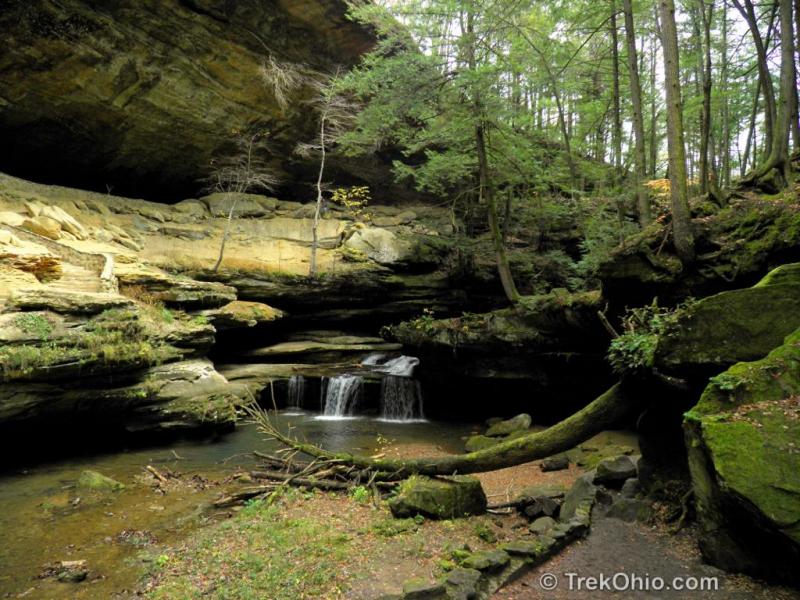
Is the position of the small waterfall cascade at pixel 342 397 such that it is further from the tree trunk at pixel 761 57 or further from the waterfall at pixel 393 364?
the tree trunk at pixel 761 57

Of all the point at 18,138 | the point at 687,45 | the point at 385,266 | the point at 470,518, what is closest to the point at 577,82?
the point at 687,45

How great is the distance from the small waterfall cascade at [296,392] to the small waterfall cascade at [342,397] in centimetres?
103

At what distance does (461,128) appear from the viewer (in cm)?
1393

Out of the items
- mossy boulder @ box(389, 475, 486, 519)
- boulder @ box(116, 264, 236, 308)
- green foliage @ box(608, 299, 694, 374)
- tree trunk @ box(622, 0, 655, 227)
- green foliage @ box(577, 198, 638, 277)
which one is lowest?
mossy boulder @ box(389, 475, 486, 519)

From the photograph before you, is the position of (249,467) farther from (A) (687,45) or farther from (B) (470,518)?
(A) (687,45)

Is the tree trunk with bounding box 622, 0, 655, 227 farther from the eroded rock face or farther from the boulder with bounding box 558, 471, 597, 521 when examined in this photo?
the eroded rock face

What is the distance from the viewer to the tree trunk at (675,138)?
345 inches

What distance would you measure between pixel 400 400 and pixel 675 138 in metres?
11.7

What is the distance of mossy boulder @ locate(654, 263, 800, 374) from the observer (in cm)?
502

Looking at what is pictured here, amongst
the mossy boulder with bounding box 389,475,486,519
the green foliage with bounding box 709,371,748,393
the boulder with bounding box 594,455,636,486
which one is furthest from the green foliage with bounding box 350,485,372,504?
the green foliage with bounding box 709,371,748,393

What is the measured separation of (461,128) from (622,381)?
9767mm

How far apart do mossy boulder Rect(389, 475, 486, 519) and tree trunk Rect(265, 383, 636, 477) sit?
52 centimetres

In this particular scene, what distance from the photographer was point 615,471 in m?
7.65

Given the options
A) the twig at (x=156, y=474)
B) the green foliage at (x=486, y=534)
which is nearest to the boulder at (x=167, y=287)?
the twig at (x=156, y=474)
